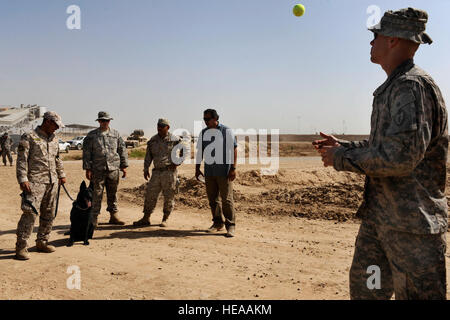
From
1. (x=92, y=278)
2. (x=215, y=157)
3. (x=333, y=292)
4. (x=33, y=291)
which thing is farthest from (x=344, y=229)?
(x=33, y=291)

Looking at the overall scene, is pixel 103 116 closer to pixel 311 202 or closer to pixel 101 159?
pixel 101 159

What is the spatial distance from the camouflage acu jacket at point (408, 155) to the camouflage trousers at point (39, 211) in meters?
4.32

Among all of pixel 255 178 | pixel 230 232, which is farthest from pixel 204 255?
pixel 255 178

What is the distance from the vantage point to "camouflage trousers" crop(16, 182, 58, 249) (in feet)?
16.5

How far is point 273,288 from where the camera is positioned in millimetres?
4160

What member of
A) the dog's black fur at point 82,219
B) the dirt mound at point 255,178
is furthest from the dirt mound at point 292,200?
the dog's black fur at point 82,219

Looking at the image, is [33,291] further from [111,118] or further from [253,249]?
[111,118]

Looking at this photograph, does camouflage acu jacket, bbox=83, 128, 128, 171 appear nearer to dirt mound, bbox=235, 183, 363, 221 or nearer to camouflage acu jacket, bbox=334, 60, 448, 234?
dirt mound, bbox=235, 183, 363, 221

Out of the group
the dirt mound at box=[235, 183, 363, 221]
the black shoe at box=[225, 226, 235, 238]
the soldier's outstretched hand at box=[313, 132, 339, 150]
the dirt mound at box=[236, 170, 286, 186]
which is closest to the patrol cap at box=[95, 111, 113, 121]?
the black shoe at box=[225, 226, 235, 238]

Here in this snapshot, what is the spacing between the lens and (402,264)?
216 cm

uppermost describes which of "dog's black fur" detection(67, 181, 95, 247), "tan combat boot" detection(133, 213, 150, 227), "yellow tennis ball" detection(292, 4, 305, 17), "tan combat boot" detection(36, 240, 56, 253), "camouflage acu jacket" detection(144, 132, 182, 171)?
"yellow tennis ball" detection(292, 4, 305, 17)

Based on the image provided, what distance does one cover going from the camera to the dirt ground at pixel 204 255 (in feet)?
13.4

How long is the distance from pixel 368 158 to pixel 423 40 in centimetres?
86

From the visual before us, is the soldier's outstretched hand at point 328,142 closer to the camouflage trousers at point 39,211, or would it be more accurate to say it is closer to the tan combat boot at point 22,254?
the camouflage trousers at point 39,211
